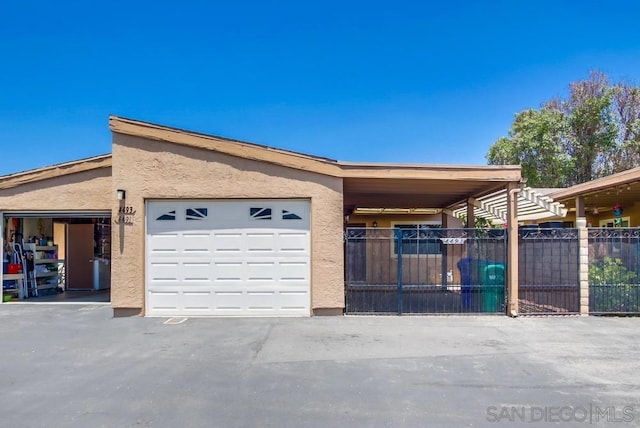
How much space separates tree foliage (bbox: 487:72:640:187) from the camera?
25344mm

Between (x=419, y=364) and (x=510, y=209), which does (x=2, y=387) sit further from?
(x=510, y=209)

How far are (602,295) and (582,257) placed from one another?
954mm

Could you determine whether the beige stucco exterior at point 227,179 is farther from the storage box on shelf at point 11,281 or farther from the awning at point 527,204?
the storage box on shelf at point 11,281

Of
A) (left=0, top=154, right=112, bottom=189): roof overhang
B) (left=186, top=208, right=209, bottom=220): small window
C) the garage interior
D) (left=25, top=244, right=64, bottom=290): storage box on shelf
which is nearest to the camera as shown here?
(left=186, top=208, right=209, bottom=220): small window

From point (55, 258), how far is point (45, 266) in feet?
2.18

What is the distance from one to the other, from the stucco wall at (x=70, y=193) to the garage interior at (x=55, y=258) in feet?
0.91

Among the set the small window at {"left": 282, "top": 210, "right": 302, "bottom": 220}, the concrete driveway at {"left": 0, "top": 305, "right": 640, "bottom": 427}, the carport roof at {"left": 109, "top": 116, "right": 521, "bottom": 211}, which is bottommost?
the concrete driveway at {"left": 0, "top": 305, "right": 640, "bottom": 427}

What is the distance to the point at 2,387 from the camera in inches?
201

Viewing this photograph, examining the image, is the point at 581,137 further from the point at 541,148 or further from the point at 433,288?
the point at 433,288

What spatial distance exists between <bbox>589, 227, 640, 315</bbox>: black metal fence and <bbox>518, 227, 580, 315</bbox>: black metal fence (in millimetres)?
393

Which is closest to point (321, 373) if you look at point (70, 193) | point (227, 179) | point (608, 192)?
point (227, 179)

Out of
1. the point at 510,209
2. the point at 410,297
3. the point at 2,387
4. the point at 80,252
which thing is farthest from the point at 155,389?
the point at 80,252

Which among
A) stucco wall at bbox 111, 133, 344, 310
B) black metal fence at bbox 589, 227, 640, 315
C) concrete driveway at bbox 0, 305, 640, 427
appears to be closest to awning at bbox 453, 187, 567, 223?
black metal fence at bbox 589, 227, 640, 315

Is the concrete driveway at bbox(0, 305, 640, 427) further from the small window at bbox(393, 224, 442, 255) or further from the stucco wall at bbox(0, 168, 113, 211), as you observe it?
the stucco wall at bbox(0, 168, 113, 211)
